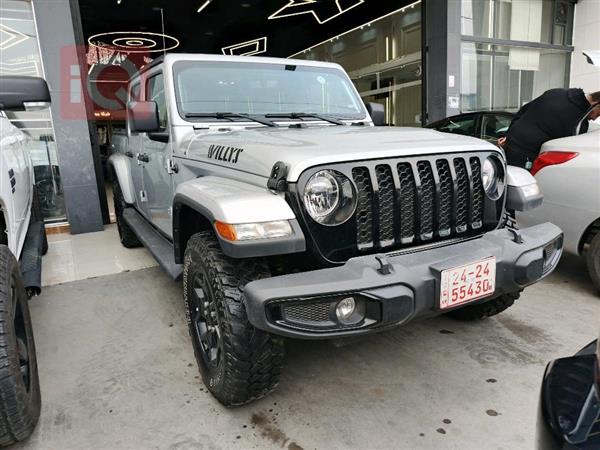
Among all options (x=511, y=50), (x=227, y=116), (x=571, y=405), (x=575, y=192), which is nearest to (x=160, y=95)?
(x=227, y=116)

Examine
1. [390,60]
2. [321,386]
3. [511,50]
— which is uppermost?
[390,60]

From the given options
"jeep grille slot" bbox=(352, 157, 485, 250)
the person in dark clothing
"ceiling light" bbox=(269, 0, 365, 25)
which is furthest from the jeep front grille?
"ceiling light" bbox=(269, 0, 365, 25)

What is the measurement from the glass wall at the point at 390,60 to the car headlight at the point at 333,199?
852 centimetres

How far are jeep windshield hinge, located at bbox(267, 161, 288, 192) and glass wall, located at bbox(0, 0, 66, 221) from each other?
4.88 m

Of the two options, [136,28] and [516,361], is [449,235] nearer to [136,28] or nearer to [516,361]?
[516,361]

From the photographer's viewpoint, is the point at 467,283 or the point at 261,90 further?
the point at 261,90

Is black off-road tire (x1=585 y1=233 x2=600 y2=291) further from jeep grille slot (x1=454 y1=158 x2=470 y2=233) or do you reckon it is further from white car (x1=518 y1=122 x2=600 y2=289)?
jeep grille slot (x1=454 y1=158 x2=470 y2=233)

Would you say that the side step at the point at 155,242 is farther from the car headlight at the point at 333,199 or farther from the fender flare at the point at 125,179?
the car headlight at the point at 333,199

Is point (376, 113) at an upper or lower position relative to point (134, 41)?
lower

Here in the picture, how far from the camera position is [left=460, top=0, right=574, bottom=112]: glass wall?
31.4ft

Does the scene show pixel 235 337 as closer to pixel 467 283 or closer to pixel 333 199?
pixel 333 199

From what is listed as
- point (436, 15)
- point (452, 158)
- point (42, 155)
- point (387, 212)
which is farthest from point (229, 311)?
point (436, 15)

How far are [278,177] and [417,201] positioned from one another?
27.0 inches

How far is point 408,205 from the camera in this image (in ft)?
7.01
